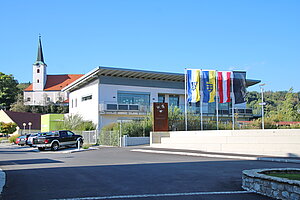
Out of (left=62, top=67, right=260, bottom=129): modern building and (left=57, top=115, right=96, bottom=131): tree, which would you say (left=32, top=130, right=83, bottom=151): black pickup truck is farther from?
(left=62, top=67, right=260, bottom=129): modern building

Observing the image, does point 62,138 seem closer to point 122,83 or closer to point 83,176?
point 122,83

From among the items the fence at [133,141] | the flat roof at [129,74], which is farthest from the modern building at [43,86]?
the fence at [133,141]

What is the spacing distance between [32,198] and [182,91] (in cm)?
3950

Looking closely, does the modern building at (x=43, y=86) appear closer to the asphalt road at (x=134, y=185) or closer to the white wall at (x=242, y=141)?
the white wall at (x=242, y=141)

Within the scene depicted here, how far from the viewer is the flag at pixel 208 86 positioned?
27.8m

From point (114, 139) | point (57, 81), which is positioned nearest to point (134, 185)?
point (114, 139)

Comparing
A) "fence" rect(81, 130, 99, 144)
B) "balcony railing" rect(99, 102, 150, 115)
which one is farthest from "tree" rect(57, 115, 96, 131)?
"fence" rect(81, 130, 99, 144)

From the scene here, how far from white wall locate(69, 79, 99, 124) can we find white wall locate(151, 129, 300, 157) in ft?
55.3

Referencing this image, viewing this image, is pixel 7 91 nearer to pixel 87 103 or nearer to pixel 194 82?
pixel 87 103

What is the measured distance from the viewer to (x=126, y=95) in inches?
1682

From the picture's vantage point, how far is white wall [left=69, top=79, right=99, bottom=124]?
4141cm

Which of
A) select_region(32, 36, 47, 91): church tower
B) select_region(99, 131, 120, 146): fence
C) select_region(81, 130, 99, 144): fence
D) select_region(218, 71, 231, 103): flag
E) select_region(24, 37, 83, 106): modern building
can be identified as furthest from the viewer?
select_region(32, 36, 47, 91): church tower

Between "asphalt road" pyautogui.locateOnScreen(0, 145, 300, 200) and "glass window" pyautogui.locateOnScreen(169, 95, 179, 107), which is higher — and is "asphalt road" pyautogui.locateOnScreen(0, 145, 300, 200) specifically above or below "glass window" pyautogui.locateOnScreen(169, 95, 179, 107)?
below

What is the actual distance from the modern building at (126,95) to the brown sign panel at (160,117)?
28.4ft
